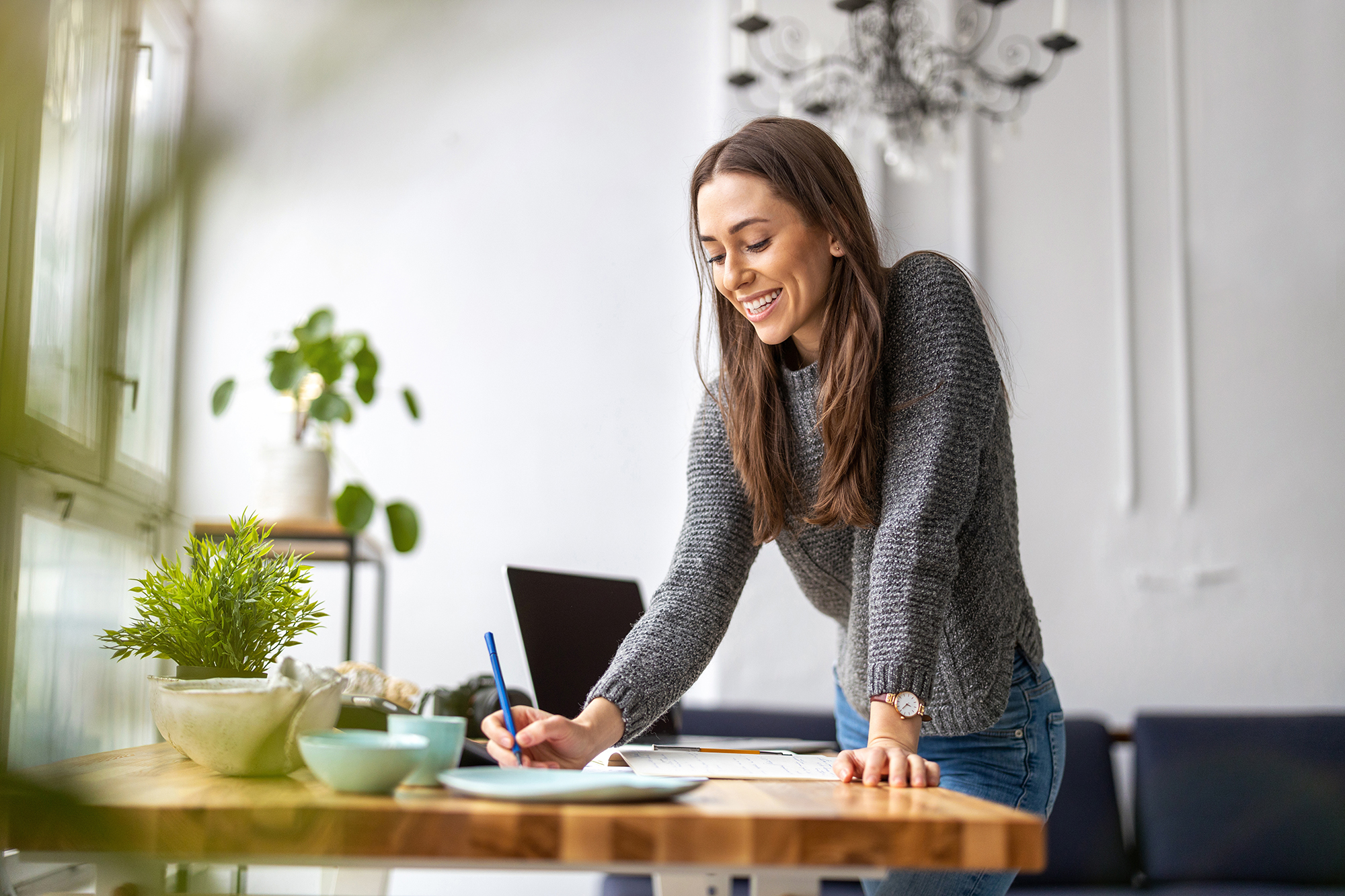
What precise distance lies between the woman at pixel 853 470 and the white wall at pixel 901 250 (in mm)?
1857

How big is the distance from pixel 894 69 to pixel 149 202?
253 cm

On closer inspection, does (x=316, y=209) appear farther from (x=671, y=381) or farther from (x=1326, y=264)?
(x=1326, y=264)

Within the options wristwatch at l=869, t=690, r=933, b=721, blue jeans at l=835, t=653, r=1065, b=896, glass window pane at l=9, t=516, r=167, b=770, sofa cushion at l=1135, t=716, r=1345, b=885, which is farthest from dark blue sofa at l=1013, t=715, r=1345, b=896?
glass window pane at l=9, t=516, r=167, b=770

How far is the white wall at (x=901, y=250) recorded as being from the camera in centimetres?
309

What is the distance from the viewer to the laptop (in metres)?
1.47

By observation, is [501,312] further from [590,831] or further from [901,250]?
[590,831]

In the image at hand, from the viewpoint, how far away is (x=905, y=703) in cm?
90

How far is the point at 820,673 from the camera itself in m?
3.02

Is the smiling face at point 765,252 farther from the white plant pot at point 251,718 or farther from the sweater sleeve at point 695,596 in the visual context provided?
the white plant pot at point 251,718

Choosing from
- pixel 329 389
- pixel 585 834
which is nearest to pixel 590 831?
pixel 585 834

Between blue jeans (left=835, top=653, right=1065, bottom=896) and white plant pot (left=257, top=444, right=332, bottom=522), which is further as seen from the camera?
white plant pot (left=257, top=444, right=332, bottom=522)

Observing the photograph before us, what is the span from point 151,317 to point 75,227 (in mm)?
48

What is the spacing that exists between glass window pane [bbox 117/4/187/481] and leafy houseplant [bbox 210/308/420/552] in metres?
2.17

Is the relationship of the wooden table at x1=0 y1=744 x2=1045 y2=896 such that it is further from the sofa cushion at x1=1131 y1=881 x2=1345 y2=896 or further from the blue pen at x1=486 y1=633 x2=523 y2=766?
the sofa cushion at x1=1131 y1=881 x2=1345 y2=896
